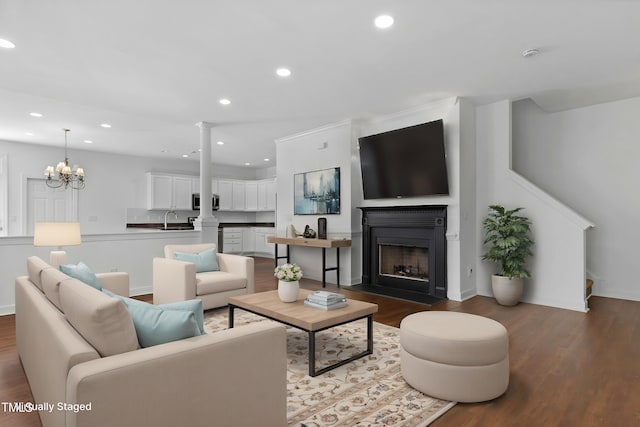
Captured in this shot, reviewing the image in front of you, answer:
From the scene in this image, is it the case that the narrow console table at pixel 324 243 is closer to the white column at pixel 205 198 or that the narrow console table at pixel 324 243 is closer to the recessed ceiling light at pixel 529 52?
the white column at pixel 205 198

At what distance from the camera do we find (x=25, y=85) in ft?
13.2

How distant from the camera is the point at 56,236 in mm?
3223

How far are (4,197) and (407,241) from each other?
763cm

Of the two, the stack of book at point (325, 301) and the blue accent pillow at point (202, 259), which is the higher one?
the blue accent pillow at point (202, 259)

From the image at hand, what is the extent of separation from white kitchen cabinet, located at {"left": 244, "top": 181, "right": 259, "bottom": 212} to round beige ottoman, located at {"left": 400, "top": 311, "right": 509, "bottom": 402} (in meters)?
8.39

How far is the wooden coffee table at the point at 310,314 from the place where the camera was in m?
2.45

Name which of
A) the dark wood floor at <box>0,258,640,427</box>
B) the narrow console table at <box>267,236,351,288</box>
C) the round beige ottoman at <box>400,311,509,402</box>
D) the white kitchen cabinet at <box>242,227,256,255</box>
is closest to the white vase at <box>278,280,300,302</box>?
the round beige ottoman at <box>400,311,509,402</box>

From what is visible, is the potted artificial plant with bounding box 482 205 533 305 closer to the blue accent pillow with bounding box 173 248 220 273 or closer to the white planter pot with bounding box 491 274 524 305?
the white planter pot with bounding box 491 274 524 305

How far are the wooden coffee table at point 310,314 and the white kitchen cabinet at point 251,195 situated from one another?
7294 mm

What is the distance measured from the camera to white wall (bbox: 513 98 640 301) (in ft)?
15.2

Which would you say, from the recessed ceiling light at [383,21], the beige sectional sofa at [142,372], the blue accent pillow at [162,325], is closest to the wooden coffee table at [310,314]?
the beige sectional sofa at [142,372]

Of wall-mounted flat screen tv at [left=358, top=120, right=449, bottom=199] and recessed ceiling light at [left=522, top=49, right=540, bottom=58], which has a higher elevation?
recessed ceiling light at [left=522, top=49, right=540, bottom=58]

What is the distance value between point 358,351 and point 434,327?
852 millimetres

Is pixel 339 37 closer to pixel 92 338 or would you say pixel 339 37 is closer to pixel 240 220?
pixel 92 338
